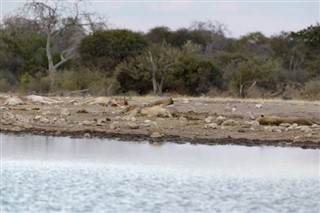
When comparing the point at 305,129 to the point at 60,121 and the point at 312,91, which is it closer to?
the point at 60,121

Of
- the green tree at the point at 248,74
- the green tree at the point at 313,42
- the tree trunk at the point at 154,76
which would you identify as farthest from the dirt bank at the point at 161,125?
the green tree at the point at 313,42

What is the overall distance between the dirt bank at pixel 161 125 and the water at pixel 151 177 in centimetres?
83

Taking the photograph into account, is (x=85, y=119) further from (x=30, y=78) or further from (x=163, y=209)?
(x=30, y=78)

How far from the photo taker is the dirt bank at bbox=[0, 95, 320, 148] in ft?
50.9

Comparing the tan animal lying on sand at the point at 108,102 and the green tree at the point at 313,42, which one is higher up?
the green tree at the point at 313,42

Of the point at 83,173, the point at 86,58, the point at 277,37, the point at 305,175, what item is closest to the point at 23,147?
the point at 83,173

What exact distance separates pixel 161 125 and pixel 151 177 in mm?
6542

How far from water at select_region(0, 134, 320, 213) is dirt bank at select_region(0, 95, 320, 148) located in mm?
828

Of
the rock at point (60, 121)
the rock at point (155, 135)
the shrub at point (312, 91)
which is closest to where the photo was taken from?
the rock at point (155, 135)

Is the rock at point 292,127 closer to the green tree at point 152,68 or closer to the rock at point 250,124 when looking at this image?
the rock at point 250,124

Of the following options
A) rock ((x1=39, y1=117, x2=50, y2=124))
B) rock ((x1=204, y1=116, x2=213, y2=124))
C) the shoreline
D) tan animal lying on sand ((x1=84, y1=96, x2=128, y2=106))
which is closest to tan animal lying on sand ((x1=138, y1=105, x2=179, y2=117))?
rock ((x1=204, y1=116, x2=213, y2=124))

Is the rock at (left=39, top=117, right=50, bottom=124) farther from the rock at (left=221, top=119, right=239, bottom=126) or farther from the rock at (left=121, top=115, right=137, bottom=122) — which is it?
the rock at (left=221, top=119, right=239, bottom=126)

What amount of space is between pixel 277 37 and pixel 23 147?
52226 mm

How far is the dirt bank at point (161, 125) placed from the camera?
15.5 metres
